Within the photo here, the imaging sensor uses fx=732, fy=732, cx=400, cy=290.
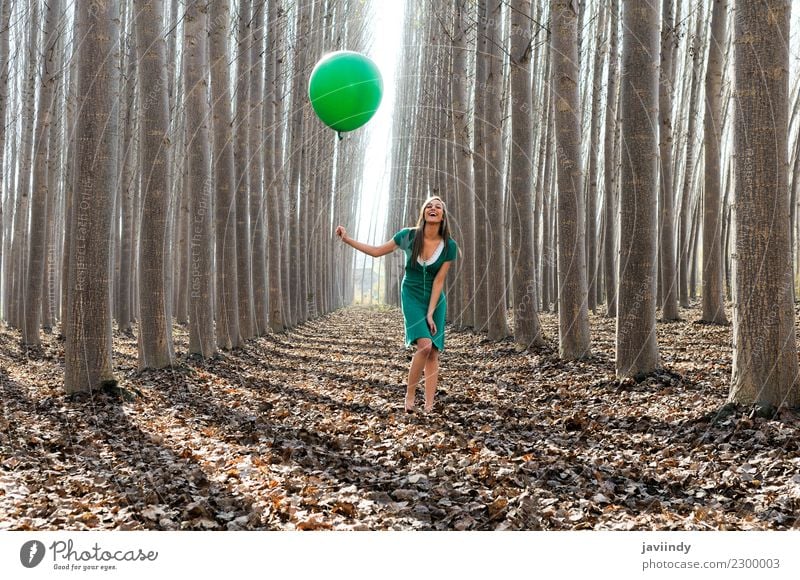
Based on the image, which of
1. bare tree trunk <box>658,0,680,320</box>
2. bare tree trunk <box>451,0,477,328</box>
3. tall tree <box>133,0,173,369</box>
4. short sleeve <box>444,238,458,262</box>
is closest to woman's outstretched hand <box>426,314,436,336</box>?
short sleeve <box>444,238,458,262</box>

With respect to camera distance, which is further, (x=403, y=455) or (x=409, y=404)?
(x=409, y=404)

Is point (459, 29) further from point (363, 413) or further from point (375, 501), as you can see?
point (375, 501)

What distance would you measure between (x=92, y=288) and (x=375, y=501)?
4.61 meters

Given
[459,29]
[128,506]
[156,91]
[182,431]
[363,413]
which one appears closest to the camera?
[128,506]

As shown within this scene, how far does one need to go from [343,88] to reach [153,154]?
3.41 meters

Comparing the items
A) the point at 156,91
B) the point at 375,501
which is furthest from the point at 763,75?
the point at 156,91

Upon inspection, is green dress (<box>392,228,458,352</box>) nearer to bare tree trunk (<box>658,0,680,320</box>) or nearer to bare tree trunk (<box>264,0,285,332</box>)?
bare tree trunk (<box>658,0,680,320</box>)

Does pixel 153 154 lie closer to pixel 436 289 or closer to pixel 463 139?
pixel 436 289

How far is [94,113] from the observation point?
7469 mm

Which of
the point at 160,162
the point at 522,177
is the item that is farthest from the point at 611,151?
the point at 160,162

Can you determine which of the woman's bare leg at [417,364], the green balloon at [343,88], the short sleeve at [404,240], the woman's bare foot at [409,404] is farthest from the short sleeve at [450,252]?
the green balloon at [343,88]

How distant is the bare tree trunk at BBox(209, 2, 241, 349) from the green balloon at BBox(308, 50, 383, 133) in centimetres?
548

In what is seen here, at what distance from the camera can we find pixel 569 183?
9656 millimetres

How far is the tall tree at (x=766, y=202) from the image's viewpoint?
217 inches
